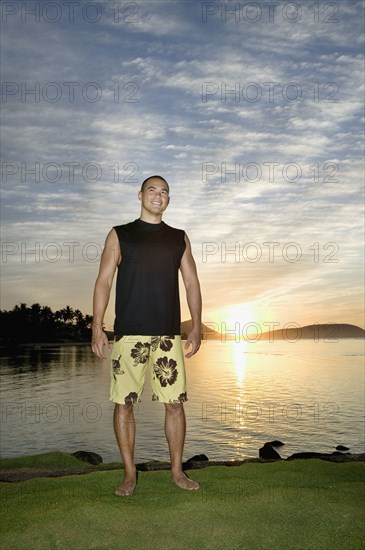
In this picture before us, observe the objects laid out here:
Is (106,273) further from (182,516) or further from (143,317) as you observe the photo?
(182,516)

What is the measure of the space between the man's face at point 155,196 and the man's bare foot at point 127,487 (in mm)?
2795

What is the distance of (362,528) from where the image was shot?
511 cm

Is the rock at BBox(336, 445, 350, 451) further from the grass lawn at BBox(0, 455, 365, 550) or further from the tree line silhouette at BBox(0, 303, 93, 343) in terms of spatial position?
the tree line silhouette at BBox(0, 303, 93, 343)

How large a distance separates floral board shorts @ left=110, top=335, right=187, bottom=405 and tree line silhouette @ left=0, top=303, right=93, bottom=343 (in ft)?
516

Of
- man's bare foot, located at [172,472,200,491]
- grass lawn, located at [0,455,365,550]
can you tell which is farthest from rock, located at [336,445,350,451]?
man's bare foot, located at [172,472,200,491]

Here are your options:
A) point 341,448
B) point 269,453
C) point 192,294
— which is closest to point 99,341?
point 192,294

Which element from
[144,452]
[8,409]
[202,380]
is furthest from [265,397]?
[144,452]

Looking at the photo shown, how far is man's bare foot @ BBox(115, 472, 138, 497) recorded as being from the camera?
561 centimetres

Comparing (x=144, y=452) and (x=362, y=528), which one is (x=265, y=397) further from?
(x=362, y=528)

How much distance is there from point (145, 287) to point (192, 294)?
2.29 ft

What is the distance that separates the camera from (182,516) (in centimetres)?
497

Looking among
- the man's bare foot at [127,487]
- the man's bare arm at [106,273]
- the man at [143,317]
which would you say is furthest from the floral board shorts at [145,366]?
the man's bare foot at [127,487]

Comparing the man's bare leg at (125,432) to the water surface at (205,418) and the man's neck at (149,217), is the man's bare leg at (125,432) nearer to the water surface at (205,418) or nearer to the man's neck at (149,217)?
the man's neck at (149,217)

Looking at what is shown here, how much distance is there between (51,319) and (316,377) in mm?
114767
